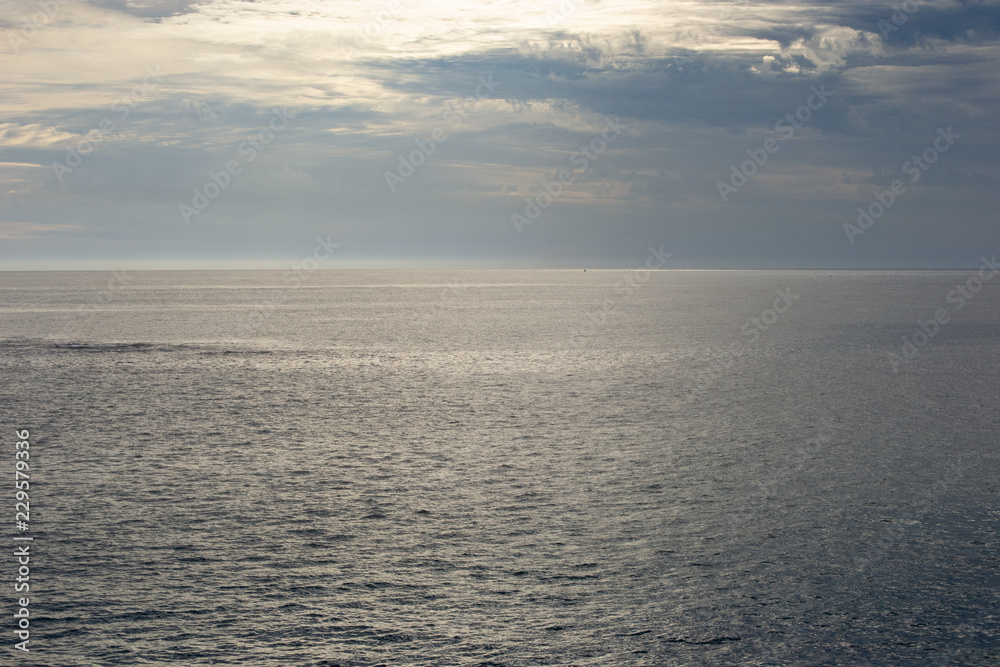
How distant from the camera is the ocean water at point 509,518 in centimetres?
1728

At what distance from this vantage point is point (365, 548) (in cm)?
2233

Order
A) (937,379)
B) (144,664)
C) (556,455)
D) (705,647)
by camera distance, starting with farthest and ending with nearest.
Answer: (937,379) → (556,455) → (705,647) → (144,664)

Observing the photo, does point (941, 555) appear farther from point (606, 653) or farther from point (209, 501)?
point (209, 501)

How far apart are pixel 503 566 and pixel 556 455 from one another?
13284 millimetres

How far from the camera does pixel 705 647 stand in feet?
55.5

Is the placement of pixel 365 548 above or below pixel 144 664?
below

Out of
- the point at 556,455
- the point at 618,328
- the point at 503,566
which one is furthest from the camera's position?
the point at 618,328

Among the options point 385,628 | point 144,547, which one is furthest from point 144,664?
point 144,547

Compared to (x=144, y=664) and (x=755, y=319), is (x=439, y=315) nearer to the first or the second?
(x=755, y=319)

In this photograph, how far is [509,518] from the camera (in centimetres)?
2509

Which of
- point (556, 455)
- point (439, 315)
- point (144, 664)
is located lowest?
point (439, 315)

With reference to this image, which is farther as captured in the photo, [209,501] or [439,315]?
[439,315]

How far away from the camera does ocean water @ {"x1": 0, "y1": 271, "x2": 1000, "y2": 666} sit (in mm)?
17281

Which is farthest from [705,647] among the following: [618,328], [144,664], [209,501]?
[618,328]
